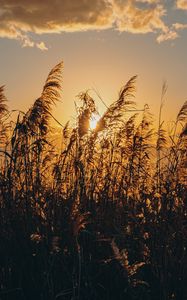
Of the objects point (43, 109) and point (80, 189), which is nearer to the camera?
point (80, 189)

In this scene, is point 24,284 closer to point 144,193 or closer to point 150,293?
point 150,293

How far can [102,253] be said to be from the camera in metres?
5.29

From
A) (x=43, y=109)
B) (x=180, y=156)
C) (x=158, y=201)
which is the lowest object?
(x=158, y=201)

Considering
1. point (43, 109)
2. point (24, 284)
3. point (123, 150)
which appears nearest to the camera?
point (24, 284)

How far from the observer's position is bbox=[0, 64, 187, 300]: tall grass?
500 cm

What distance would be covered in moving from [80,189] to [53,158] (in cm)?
168

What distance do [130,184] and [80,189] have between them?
104cm

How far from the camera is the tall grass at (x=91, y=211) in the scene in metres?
5.00

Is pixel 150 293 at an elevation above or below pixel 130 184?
below

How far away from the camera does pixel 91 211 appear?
6.07 meters

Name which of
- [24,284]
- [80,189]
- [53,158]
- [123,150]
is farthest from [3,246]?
[123,150]

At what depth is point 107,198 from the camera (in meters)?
6.47

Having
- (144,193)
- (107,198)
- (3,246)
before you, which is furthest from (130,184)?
(3,246)

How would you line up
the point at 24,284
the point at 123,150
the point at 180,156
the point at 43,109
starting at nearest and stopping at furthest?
the point at 24,284, the point at 43,109, the point at 180,156, the point at 123,150
